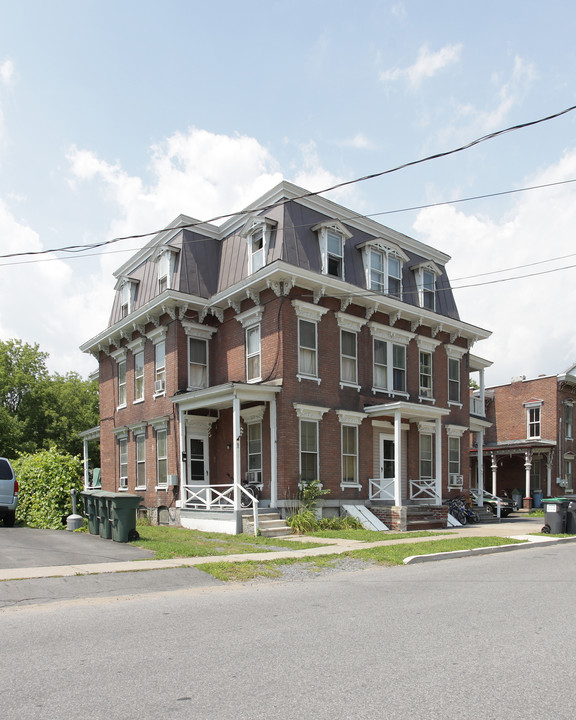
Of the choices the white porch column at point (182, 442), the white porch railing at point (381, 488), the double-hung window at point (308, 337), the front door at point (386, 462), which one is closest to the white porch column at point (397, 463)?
the white porch railing at point (381, 488)

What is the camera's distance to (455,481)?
2589 cm

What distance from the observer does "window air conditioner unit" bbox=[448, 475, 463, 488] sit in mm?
25703

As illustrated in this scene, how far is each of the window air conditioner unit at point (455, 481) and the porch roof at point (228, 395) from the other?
9784mm

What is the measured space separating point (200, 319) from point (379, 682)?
1860 cm

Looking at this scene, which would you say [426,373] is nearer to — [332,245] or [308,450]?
[332,245]

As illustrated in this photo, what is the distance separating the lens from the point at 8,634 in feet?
22.5

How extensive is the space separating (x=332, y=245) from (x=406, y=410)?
19.6ft

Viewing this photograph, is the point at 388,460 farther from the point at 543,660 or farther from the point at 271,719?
the point at 271,719

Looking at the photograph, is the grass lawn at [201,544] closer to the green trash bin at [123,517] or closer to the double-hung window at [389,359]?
the green trash bin at [123,517]

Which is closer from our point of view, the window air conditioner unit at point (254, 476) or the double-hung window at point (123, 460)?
the window air conditioner unit at point (254, 476)

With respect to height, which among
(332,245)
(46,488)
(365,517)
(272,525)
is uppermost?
(332,245)

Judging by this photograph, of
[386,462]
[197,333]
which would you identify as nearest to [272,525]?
[386,462]

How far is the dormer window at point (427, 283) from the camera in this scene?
2519 cm

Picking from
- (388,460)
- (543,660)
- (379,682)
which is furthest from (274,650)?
(388,460)
